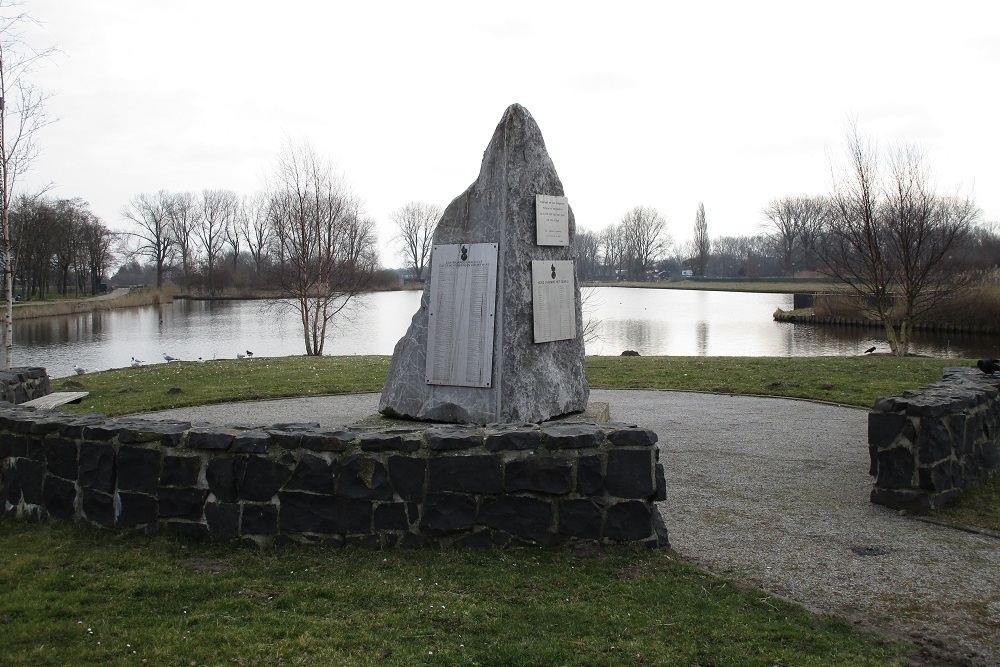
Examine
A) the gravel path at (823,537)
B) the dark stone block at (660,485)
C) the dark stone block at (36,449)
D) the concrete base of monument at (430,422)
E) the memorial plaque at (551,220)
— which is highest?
the memorial plaque at (551,220)

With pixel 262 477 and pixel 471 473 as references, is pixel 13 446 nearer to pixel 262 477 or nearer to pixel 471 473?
pixel 262 477

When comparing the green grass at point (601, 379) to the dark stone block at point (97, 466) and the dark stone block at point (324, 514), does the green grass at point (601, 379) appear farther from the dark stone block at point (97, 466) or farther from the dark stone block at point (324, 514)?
the dark stone block at point (324, 514)

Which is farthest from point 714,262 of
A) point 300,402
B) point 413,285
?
point 300,402

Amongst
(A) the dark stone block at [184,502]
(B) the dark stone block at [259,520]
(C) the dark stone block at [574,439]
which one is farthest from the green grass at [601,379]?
(C) the dark stone block at [574,439]

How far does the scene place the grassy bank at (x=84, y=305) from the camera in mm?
42869

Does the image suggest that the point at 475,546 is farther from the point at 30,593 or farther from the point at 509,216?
the point at 509,216

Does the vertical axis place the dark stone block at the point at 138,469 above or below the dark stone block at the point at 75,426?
below

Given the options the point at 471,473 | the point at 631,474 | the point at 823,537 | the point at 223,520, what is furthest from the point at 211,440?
the point at 823,537

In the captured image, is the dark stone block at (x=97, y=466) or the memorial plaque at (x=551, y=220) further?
the memorial plaque at (x=551, y=220)

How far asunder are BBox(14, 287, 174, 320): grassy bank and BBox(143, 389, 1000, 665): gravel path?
133 feet

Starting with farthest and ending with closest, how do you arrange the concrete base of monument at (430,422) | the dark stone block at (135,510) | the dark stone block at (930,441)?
the concrete base of monument at (430,422)
the dark stone block at (930,441)
the dark stone block at (135,510)

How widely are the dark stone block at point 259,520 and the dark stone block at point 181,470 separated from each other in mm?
431

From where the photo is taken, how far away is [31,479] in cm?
571

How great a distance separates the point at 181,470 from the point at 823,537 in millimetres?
4493
